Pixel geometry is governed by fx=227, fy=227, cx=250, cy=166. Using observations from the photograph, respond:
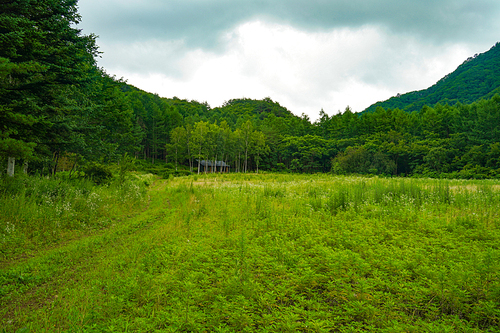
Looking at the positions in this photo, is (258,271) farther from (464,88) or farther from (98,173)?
(464,88)

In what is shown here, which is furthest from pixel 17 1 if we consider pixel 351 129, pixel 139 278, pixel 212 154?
pixel 351 129

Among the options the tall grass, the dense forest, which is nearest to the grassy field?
the tall grass

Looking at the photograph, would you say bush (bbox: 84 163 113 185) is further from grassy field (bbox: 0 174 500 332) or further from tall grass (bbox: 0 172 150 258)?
grassy field (bbox: 0 174 500 332)

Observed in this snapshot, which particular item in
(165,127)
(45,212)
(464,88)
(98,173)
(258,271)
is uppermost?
(464,88)

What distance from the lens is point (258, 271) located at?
4.61 metres

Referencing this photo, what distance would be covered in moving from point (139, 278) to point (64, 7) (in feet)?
47.5

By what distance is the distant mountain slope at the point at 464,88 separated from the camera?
77250 mm

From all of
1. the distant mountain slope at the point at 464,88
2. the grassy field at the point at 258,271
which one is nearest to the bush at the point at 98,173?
the grassy field at the point at 258,271

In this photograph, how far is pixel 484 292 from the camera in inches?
136

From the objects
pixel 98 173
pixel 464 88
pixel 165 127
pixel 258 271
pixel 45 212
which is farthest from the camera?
pixel 464 88

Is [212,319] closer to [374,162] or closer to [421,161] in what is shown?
[374,162]

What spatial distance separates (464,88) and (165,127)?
105 meters

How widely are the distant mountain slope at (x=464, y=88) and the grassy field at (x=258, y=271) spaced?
90.1 metres

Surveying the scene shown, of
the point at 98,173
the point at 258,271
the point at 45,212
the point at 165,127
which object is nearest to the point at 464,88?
the point at 165,127
